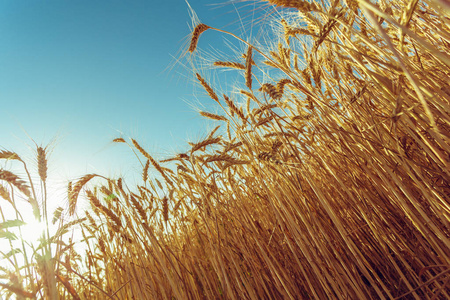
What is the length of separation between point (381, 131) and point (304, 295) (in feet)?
3.56

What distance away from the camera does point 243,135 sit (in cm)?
168

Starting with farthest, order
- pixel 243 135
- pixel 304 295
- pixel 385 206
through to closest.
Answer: pixel 243 135
pixel 304 295
pixel 385 206

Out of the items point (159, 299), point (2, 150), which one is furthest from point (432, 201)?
point (2, 150)

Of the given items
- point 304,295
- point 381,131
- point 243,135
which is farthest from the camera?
point 243,135

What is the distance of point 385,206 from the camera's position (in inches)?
55.0

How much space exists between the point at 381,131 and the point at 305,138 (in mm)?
505

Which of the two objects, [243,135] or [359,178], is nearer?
[359,178]

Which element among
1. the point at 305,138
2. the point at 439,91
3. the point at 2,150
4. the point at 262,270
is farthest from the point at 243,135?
the point at 2,150

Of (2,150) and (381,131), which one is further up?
(2,150)

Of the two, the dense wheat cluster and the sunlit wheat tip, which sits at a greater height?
the sunlit wheat tip

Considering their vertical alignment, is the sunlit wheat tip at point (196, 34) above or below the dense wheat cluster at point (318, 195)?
above

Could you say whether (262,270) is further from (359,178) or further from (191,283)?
(359,178)

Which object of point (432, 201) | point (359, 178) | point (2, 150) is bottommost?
point (432, 201)

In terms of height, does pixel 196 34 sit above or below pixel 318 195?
above
